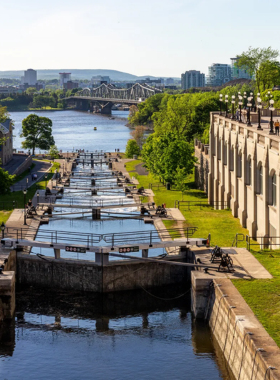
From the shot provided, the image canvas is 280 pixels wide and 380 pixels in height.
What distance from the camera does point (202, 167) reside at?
8806cm

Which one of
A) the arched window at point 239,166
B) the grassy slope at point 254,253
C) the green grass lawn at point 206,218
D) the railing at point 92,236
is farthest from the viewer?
the arched window at point 239,166

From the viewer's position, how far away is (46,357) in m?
35.1

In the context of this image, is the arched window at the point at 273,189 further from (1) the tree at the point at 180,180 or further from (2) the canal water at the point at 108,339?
(1) the tree at the point at 180,180

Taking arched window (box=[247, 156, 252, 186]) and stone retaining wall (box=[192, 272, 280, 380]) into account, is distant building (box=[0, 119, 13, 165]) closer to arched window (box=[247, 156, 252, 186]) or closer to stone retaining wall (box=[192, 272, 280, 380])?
arched window (box=[247, 156, 252, 186])

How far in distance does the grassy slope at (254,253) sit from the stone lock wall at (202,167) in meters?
1.59

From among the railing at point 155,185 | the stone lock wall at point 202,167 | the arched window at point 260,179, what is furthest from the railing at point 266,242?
the railing at point 155,185

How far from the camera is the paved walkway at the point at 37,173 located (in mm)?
87938

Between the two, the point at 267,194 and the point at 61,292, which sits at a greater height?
the point at 267,194

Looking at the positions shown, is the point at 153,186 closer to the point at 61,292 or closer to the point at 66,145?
the point at 61,292

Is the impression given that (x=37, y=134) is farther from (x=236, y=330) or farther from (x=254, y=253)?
(x=236, y=330)

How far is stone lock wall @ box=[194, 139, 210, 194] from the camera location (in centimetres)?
8494

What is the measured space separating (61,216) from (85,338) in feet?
105

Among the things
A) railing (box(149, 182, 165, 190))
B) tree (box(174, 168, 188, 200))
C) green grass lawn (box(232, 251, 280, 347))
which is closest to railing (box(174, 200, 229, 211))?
tree (box(174, 168, 188, 200))

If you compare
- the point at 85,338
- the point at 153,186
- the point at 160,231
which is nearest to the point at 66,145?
the point at 153,186
